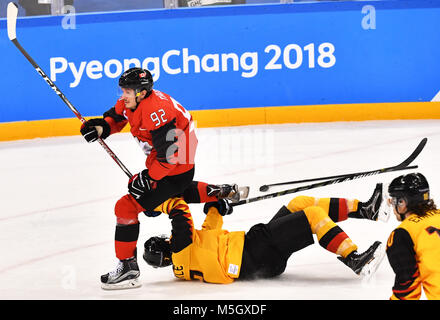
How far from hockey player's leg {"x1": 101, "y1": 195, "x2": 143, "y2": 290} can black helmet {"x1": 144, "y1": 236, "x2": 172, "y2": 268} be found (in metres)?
0.08

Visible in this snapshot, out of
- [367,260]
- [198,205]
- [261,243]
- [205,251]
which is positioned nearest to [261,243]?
[261,243]

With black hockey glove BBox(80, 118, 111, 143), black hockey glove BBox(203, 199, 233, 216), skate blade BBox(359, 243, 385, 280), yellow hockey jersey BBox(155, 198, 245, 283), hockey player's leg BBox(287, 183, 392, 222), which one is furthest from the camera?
black hockey glove BBox(80, 118, 111, 143)

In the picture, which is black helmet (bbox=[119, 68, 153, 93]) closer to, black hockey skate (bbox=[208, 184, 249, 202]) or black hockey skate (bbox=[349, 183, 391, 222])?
black hockey skate (bbox=[208, 184, 249, 202])

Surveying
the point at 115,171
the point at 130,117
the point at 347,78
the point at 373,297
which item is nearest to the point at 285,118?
the point at 347,78

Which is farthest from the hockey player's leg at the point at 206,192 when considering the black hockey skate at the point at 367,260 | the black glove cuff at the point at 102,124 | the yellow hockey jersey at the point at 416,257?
the yellow hockey jersey at the point at 416,257

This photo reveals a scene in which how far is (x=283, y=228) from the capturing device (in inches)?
151

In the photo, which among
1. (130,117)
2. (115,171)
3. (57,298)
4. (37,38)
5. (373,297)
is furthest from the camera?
(37,38)

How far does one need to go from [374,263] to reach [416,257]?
0.84 metres

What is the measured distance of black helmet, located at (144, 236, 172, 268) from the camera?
403 centimetres

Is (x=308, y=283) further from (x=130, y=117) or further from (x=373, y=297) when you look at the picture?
(x=130, y=117)

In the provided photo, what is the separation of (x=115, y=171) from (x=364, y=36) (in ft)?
10.9

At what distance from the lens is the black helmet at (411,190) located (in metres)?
3.02

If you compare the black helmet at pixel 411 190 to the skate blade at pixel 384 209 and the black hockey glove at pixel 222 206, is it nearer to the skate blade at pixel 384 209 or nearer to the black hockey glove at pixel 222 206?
the skate blade at pixel 384 209

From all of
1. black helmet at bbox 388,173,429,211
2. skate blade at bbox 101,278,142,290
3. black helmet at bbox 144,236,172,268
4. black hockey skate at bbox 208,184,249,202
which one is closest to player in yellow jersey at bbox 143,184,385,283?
black helmet at bbox 144,236,172,268
